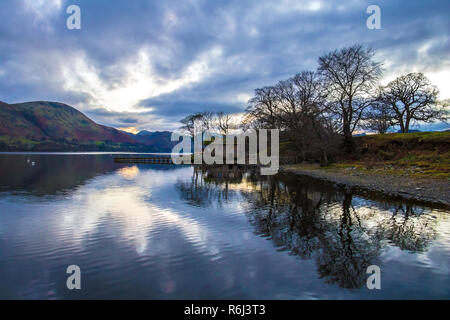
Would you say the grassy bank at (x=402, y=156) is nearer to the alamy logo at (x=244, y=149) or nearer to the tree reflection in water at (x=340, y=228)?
the tree reflection in water at (x=340, y=228)

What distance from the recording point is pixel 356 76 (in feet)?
126

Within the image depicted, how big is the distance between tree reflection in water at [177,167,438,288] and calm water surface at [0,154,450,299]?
0.05 m

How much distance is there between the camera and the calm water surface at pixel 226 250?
5.97m

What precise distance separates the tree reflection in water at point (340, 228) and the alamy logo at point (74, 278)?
644 centimetres

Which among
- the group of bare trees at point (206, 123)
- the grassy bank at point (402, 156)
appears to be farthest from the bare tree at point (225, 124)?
the grassy bank at point (402, 156)

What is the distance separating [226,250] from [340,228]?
18.7 ft

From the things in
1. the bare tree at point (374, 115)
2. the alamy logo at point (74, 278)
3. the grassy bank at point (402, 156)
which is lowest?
the alamy logo at point (74, 278)

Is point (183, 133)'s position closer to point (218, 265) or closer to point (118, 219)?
point (118, 219)

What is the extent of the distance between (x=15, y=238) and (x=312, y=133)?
132ft

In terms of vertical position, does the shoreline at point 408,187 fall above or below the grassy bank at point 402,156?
below

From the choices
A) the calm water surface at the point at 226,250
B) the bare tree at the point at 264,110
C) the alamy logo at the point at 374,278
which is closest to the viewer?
the calm water surface at the point at 226,250

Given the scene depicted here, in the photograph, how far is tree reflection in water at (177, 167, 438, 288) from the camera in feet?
24.5
